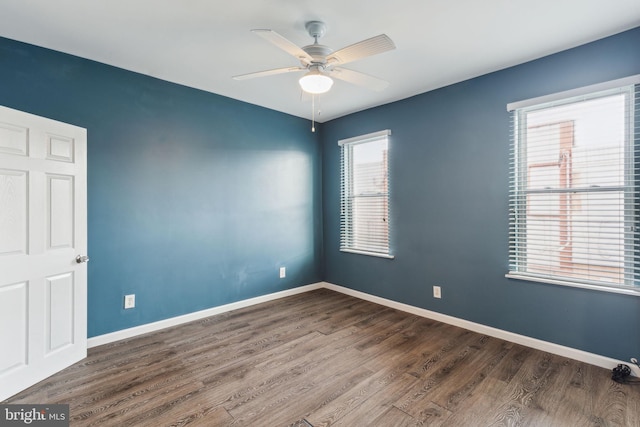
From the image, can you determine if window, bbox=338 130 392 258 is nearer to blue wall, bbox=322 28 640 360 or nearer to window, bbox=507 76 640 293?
blue wall, bbox=322 28 640 360

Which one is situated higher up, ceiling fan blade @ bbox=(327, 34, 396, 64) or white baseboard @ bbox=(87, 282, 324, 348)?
ceiling fan blade @ bbox=(327, 34, 396, 64)

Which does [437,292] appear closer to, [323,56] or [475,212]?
[475,212]

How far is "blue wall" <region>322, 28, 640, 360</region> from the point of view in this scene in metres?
2.42

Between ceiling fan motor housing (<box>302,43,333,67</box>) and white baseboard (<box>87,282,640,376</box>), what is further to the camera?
white baseboard (<box>87,282,640,376</box>)

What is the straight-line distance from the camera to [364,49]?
184 cm

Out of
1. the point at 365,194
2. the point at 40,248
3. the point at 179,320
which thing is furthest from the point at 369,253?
the point at 40,248

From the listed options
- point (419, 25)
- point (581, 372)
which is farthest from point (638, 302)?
point (419, 25)

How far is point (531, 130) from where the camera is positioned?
2783mm

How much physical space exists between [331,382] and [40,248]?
2.39 m

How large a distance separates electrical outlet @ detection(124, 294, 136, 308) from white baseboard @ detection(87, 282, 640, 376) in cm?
23

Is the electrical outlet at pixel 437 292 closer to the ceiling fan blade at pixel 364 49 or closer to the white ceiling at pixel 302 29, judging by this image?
the white ceiling at pixel 302 29

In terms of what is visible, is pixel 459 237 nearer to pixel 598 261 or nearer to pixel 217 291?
pixel 598 261

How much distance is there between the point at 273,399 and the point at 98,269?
2042 millimetres
